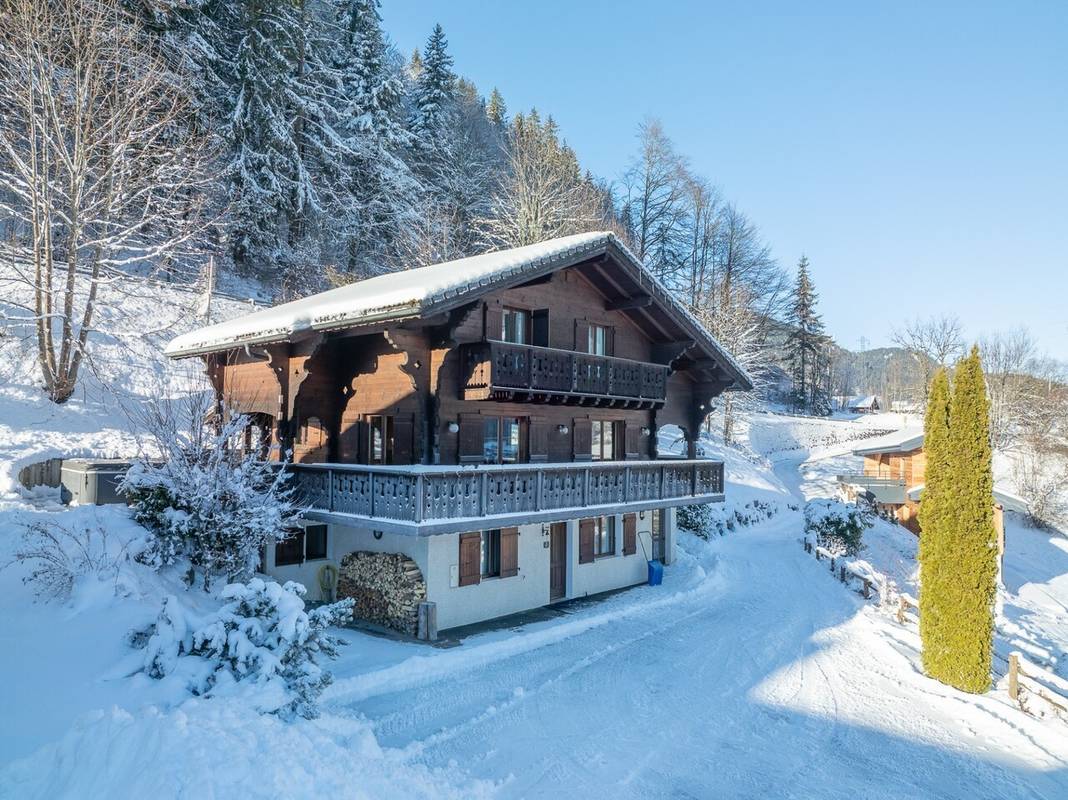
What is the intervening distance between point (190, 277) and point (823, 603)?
99.0 feet

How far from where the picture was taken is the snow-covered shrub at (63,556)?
36.5ft

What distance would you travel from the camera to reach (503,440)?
17984 mm

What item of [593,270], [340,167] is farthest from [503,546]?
[340,167]

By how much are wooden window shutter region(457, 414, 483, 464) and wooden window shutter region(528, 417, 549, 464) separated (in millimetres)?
1920

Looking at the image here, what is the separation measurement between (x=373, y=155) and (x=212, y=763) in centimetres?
3665

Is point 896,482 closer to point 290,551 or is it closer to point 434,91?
point 290,551

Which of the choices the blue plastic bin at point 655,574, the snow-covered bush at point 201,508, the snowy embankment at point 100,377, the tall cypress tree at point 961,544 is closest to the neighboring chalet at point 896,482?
the blue plastic bin at point 655,574

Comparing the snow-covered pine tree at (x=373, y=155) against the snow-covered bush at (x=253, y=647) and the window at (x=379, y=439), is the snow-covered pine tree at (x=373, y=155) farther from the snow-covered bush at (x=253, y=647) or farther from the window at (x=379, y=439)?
the snow-covered bush at (x=253, y=647)

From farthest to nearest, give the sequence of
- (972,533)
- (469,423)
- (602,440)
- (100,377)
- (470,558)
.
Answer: (100,377) < (602,440) < (469,423) < (470,558) < (972,533)

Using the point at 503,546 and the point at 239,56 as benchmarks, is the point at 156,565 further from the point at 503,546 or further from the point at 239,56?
the point at 239,56

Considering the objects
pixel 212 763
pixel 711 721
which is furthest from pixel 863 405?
pixel 212 763

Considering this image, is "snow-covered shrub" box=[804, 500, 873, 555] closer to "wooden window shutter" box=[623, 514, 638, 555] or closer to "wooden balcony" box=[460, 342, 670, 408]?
"wooden window shutter" box=[623, 514, 638, 555]

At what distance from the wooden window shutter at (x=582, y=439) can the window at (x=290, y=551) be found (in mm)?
8232

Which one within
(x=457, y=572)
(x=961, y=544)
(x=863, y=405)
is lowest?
(x=457, y=572)
